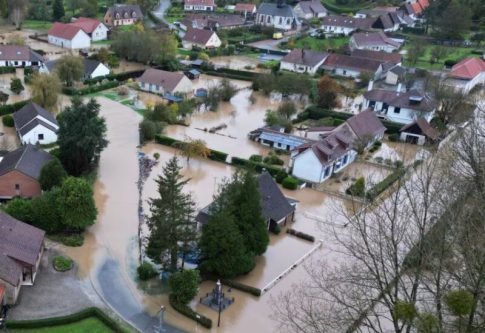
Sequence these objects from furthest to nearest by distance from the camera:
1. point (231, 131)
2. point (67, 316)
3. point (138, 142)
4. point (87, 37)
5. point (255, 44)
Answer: point (255, 44)
point (87, 37)
point (231, 131)
point (138, 142)
point (67, 316)

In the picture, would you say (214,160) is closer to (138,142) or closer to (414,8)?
(138,142)

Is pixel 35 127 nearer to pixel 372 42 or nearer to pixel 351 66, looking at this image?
pixel 351 66

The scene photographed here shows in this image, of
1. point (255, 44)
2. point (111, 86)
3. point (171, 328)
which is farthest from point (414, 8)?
point (171, 328)

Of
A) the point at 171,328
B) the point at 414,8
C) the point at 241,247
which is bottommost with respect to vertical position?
the point at 171,328

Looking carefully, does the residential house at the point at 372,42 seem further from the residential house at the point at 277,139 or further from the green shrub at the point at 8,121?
the green shrub at the point at 8,121

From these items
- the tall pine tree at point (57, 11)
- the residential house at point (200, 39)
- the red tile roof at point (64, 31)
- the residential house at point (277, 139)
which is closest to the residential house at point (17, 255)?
the residential house at point (277, 139)

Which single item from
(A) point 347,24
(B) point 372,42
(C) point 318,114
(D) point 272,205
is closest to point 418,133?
(C) point 318,114

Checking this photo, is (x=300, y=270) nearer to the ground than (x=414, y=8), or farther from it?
nearer to the ground
